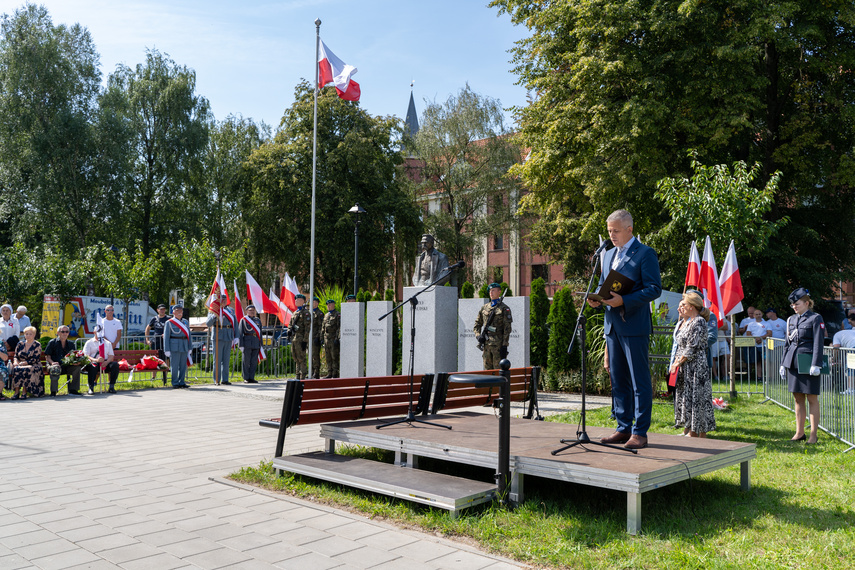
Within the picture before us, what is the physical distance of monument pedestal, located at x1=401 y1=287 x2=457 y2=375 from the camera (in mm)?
14484

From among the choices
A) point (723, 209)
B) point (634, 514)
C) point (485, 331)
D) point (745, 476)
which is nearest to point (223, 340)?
point (485, 331)

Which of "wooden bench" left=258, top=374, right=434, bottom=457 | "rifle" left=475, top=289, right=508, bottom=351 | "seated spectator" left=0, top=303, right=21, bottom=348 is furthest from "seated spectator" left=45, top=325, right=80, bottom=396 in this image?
"wooden bench" left=258, top=374, right=434, bottom=457

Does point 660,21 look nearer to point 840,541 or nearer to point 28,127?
point 840,541

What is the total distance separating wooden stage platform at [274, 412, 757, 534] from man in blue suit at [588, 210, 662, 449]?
28 cm

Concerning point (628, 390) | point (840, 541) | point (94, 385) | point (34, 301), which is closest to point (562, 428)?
point (628, 390)

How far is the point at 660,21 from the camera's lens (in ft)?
68.0

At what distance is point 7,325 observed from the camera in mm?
15664

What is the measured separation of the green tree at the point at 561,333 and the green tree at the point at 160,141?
32.2 metres

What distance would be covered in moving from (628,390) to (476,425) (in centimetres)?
205

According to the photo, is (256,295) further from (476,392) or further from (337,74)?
(476,392)

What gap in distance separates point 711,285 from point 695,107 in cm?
1140

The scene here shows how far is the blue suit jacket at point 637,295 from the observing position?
5.58 metres

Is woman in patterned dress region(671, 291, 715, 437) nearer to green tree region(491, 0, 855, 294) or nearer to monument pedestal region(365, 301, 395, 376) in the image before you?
monument pedestal region(365, 301, 395, 376)

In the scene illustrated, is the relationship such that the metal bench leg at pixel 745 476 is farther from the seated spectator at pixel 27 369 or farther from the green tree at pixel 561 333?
the seated spectator at pixel 27 369
